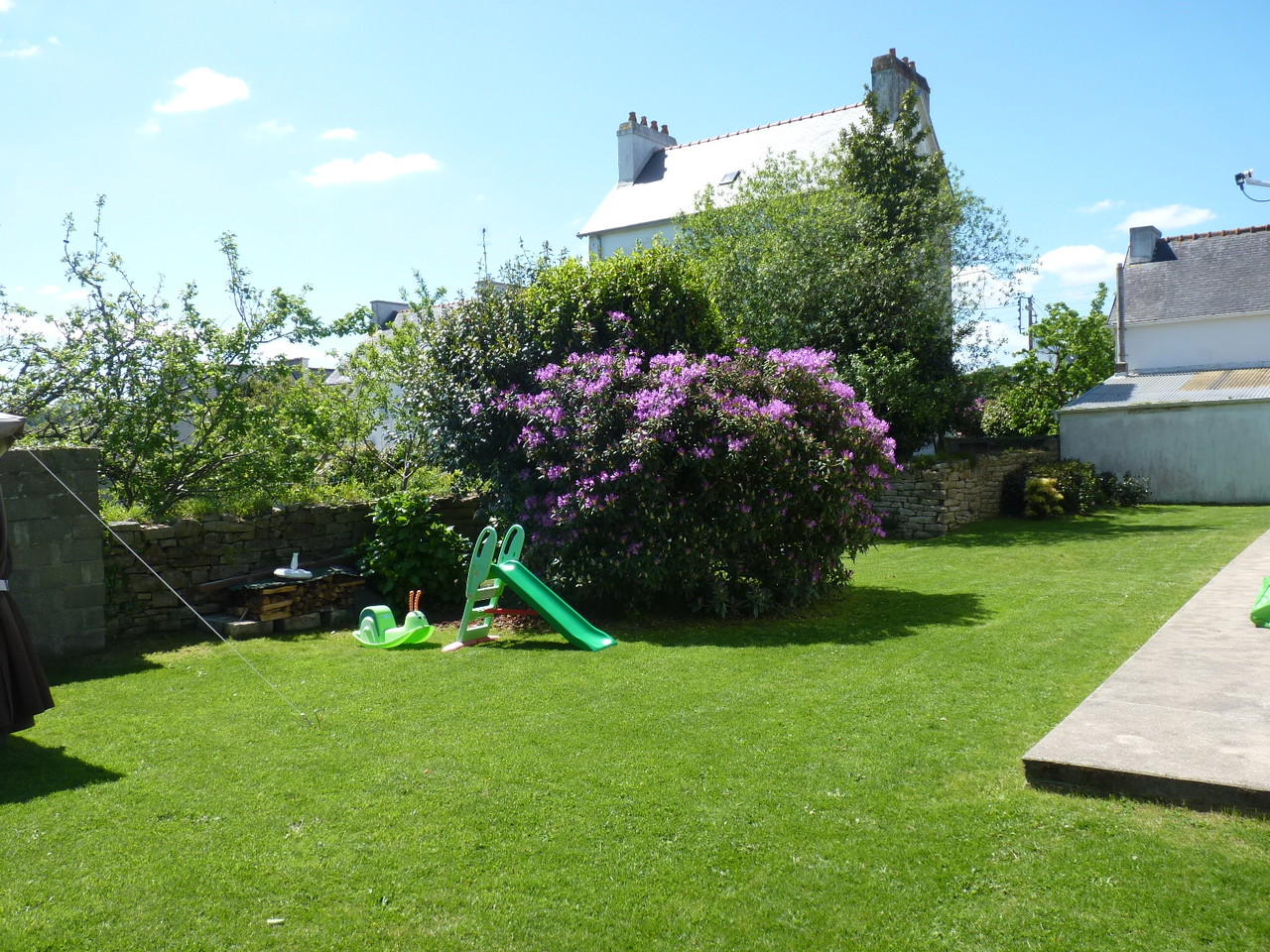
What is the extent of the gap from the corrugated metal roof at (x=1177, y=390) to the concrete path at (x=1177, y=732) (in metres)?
16.2

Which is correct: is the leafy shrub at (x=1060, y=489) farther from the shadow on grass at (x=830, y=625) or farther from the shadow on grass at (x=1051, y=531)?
the shadow on grass at (x=830, y=625)

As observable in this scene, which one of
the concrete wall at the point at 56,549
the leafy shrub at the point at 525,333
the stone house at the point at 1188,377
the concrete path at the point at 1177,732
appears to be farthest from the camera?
the stone house at the point at 1188,377

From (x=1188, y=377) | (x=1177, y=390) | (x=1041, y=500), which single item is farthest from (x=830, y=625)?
(x=1188, y=377)

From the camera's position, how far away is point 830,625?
8.21 m

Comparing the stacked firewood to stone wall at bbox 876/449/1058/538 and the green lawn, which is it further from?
stone wall at bbox 876/449/1058/538

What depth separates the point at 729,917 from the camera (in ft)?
10.1

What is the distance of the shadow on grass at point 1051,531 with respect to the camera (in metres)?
14.4

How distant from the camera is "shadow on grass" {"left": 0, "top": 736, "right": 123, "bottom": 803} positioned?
4383 millimetres

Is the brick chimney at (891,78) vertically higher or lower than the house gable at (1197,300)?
higher

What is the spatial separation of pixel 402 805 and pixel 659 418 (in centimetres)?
476

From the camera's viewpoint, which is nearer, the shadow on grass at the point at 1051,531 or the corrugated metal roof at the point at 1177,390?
the shadow on grass at the point at 1051,531

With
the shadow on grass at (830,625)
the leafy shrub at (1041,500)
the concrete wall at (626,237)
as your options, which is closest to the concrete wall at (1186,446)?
the leafy shrub at (1041,500)

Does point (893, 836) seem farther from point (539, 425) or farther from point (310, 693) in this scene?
point (539, 425)

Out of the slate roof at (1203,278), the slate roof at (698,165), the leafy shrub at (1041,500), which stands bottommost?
the leafy shrub at (1041,500)
